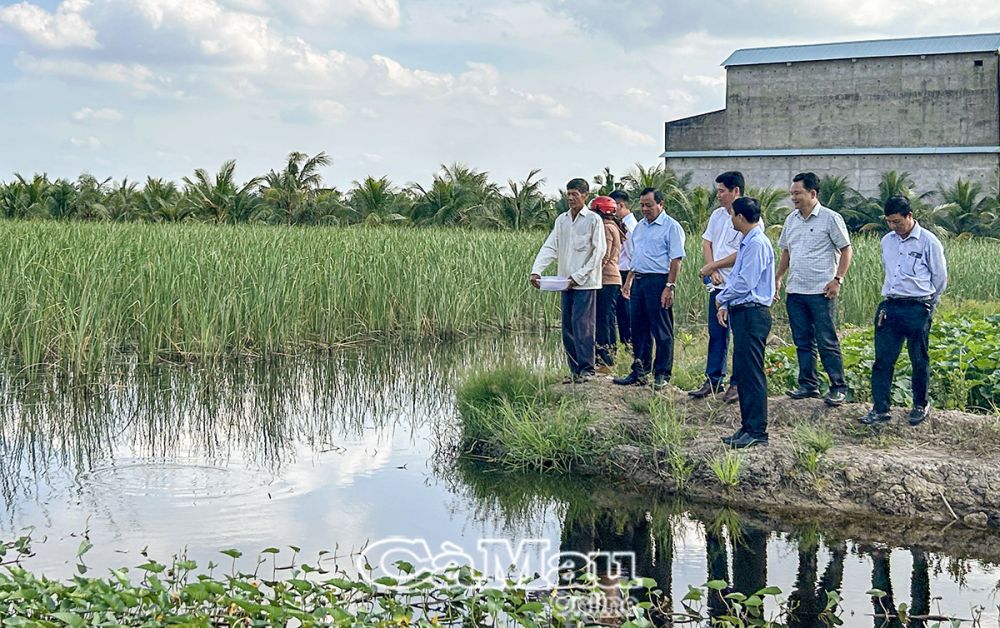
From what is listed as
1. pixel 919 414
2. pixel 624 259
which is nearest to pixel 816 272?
pixel 919 414

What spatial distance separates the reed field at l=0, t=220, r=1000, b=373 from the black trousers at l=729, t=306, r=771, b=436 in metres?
5.82

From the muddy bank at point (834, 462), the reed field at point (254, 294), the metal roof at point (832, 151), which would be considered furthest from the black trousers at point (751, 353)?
the metal roof at point (832, 151)

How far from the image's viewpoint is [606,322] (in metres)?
9.66

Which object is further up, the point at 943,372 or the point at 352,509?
the point at 943,372

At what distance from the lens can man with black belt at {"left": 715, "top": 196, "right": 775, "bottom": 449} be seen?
6.54 metres

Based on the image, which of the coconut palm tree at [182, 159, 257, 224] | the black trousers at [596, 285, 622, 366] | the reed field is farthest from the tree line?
the black trousers at [596, 285, 622, 366]

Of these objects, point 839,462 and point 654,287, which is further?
point 654,287

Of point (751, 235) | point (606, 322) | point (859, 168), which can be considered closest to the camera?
point (751, 235)

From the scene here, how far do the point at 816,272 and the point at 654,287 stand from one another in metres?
1.33

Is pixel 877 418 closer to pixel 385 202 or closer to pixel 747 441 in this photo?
pixel 747 441

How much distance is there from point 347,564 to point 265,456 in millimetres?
2546

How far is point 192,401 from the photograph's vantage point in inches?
361

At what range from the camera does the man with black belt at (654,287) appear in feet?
27.2

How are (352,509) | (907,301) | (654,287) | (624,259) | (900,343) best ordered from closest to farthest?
1. (352,509)
2. (907,301)
3. (900,343)
4. (654,287)
5. (624,259)
